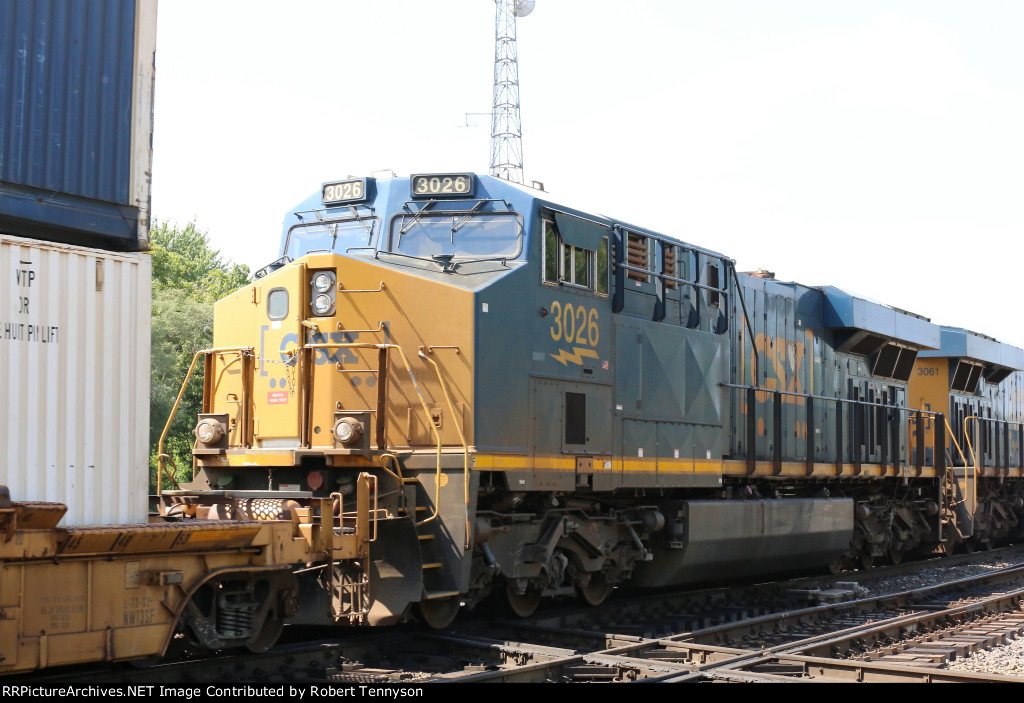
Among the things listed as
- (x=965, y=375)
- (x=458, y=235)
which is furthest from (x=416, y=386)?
(x=965, y=375)

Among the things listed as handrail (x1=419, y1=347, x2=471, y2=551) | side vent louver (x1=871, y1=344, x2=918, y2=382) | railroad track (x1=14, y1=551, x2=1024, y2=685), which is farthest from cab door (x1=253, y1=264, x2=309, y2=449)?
side vent louver (x1=871, y1=344, x2=918, y2=382)

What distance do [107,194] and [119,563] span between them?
2364 millimetres

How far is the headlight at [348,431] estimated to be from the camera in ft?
28.5

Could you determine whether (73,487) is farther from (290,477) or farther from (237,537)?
(290,477)

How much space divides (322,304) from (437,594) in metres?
2.66

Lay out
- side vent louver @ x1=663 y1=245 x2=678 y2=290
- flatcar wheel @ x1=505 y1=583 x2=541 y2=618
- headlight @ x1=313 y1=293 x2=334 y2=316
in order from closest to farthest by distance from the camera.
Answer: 1. headlight @ x1=313 y1=293 x2=334 y2=316
2. flatcar wheel @ x1=505 y1=583 x2=541 y2=618
3. side vent louver @ x1=663 y1=245 x2=678 y2=290

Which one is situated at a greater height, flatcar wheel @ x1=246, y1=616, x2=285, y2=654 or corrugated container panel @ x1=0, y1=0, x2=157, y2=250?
corrugated container panel @ x1=0, y1=0, x2=157, y2=250

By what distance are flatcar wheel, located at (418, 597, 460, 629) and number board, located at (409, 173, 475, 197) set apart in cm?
364

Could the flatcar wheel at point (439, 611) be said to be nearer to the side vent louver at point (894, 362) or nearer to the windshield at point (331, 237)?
the windshield at point (331, 237)

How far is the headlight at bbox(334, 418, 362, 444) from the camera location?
867 cm

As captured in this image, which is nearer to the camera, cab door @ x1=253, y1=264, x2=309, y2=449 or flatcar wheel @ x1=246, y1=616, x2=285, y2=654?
flatcar wheel @ x1=246, y1=616, x2=285, y2=654

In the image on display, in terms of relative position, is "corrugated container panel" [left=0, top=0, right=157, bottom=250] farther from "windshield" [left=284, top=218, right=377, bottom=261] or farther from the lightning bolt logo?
the lightning bolt logo

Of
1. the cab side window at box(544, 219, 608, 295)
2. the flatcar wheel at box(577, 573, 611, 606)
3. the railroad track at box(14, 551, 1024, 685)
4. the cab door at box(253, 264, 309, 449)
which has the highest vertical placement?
the cab side window at box(544, 219, 608, 295)

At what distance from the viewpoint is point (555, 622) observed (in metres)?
10.1
